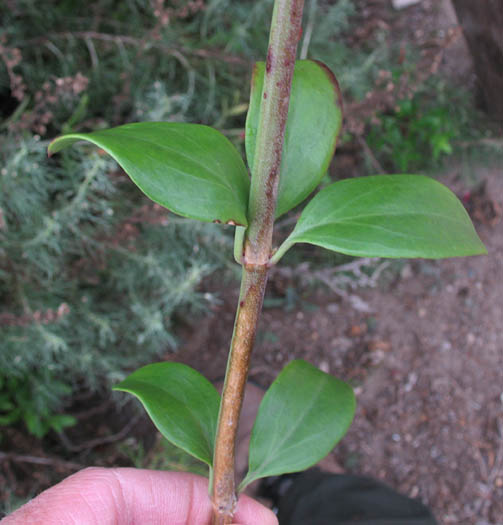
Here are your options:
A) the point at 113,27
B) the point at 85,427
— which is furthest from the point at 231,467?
the point at 113,27

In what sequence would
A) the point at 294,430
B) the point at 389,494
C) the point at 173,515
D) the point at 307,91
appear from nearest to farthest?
1. the point at 307,91
2. the point at 294,430
3. the point at 173,515
4. the point at 389,494

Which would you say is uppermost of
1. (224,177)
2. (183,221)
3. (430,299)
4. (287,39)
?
(287,39)

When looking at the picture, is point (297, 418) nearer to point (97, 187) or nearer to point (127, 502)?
point (127, 502)

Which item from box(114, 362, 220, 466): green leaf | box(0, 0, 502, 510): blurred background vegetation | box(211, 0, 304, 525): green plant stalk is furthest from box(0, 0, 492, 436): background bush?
box(211, 0, 304, 525): green plant stalk

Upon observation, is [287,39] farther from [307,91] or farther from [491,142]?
[491,142]

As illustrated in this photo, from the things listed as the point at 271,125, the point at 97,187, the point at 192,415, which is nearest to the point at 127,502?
the point at 192,415

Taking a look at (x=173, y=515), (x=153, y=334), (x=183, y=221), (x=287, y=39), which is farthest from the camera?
(x=153, y=334)

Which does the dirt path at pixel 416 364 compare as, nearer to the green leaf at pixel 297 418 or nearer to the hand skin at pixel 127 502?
the hand skin at pixel 127 502
